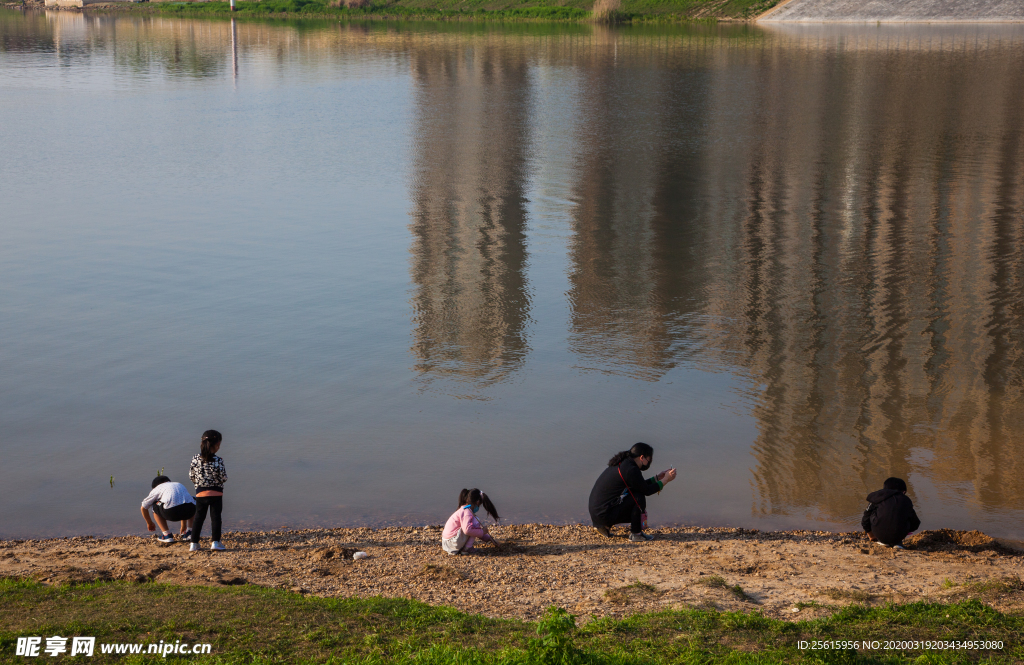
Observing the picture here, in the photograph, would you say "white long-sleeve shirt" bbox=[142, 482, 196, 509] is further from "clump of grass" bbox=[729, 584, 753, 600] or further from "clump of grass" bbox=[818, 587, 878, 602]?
"clump of grass" bbox=[818, 587, 878, 602]

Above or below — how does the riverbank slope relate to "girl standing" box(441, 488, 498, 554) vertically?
above

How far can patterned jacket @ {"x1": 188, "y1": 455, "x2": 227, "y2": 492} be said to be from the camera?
9234mm

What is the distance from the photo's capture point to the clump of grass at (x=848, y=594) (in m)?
7.73

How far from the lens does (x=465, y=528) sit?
29.8ft

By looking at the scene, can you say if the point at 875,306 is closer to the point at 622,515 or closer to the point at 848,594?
the point at 622,515

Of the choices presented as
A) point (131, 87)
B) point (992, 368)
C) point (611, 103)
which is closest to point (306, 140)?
point (611, 103)

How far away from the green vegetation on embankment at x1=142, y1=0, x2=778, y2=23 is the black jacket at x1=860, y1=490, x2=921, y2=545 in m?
102

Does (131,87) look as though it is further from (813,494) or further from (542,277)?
(813,494)

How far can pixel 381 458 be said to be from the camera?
11.8m

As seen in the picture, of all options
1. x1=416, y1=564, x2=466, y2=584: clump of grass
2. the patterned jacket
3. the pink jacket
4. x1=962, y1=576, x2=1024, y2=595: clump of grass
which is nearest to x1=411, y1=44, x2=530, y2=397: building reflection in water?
the pink jacket

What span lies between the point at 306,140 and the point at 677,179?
51.7 feet

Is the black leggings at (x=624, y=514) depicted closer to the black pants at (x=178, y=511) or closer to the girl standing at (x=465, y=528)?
the girl standing at (x=465, y=528)

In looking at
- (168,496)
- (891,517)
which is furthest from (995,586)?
(168,496)

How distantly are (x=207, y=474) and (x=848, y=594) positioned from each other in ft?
20.4
